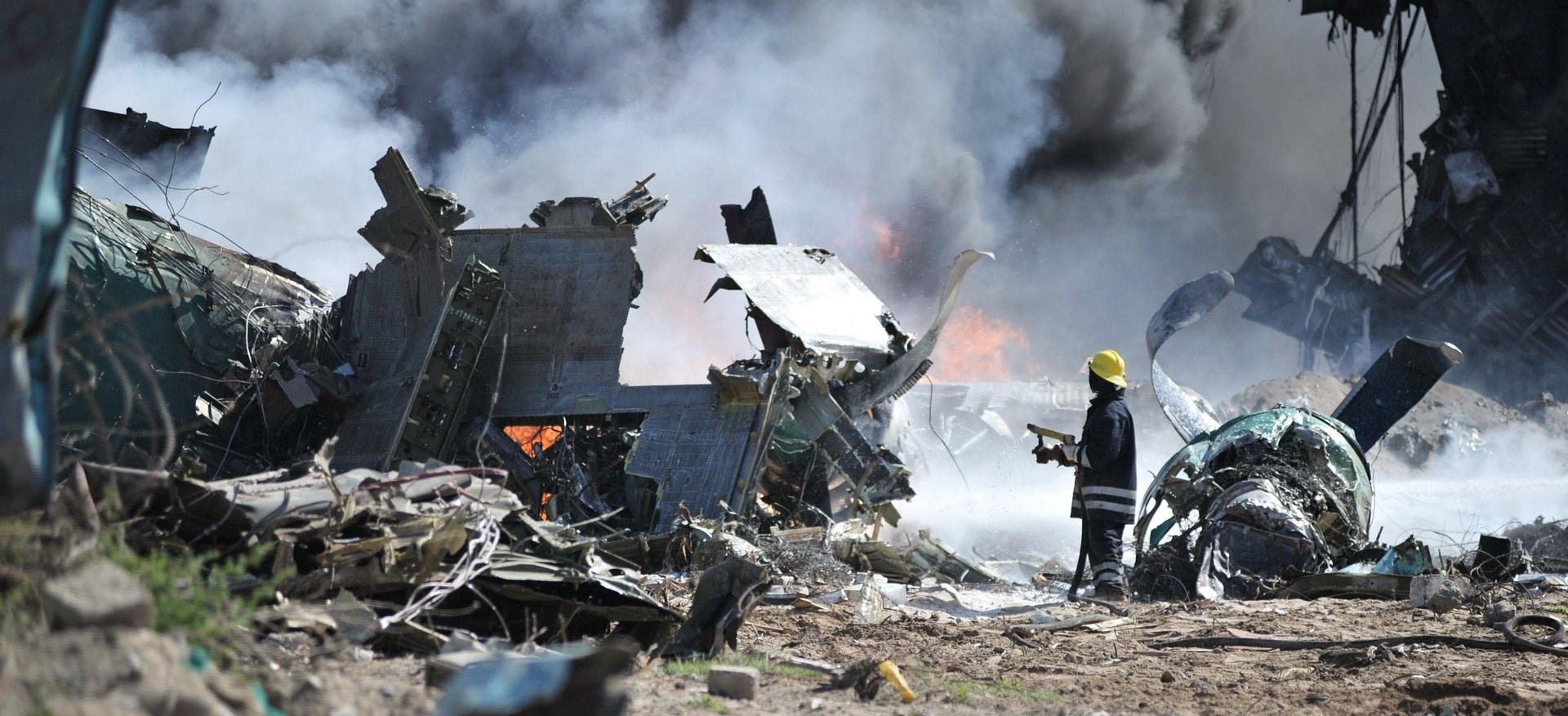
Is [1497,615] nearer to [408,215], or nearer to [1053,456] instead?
[1053,456]

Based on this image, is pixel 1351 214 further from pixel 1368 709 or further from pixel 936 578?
pixel 1368 709

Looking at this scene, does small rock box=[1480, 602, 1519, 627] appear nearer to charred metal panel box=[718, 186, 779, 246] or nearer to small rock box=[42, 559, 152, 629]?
small rock box=[42, 559, 152, 629]

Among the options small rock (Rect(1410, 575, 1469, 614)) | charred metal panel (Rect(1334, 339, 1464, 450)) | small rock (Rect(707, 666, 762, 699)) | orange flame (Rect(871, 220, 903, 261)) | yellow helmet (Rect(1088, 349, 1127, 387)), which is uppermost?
orange flame (Rect(871, 220, 903, 261))

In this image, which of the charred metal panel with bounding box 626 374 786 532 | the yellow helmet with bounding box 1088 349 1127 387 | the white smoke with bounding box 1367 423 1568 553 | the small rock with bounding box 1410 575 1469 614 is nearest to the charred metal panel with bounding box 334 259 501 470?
the charred metal panel with bounding box 626 374 786 532

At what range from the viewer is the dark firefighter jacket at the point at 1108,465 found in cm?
788

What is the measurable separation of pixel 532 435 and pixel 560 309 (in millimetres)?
1080

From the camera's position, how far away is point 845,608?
661cm

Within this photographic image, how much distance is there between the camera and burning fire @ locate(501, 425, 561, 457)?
1060cm

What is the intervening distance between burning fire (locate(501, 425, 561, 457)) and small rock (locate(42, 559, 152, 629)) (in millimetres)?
7988

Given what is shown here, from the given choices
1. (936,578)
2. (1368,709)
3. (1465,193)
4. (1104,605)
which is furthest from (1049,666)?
(1465,193)

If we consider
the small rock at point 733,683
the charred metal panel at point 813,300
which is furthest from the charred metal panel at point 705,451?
the small rock at point 733,683

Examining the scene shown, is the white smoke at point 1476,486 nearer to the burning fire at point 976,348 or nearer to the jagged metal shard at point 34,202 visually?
the burning fire at point 976,348

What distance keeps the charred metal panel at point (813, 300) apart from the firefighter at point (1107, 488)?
10.2 feet

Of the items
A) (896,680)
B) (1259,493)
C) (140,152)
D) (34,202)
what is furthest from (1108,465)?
(140,152)
